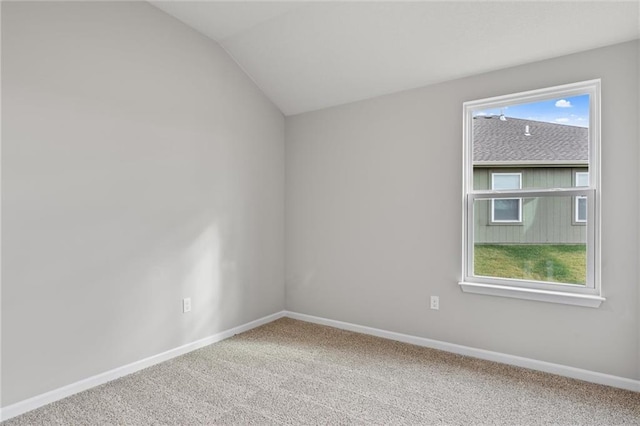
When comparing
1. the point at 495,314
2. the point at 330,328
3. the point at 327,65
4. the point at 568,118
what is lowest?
the point at 330,328

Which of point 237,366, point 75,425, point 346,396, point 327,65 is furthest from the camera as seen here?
point 327,65

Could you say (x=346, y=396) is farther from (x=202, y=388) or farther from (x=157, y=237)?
(x=157, y=237)

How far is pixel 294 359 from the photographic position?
9.21 ft

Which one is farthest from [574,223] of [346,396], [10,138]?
[10,138]

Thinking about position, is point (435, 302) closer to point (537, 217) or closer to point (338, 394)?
point (537, 217)

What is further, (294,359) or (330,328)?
(330,328)

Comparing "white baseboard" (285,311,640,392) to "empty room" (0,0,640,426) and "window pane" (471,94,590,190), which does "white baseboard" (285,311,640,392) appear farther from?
"window pane" (471,94,590,190)

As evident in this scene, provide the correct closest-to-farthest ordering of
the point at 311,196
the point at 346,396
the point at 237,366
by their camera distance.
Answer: the point at 346,396 < the point at 237,366 < the point at 311,196

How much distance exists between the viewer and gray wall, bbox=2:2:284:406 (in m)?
2.03

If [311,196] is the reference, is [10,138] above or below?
above

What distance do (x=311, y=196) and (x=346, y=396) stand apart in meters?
2.07

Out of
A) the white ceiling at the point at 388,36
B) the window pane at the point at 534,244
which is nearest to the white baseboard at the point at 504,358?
the window pane at the point at 534,244

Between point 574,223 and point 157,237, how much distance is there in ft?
10.2

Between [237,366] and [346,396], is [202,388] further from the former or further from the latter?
[346,396]
